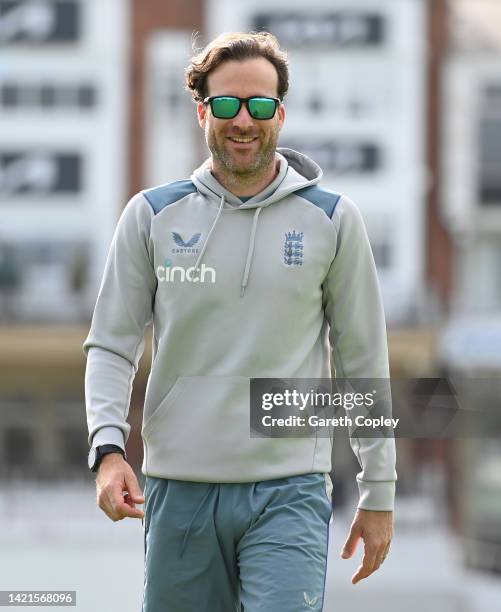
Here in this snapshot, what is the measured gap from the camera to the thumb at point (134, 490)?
3.84m

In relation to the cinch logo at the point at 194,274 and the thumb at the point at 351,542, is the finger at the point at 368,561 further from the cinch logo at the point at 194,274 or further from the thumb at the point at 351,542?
the cinch logo at the point at 194,274

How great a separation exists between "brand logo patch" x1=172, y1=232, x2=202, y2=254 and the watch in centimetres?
49

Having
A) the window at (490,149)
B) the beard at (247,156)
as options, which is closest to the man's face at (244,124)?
the beard at (247,156)

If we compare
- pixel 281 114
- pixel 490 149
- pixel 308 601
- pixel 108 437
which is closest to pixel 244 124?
pixel 281 114

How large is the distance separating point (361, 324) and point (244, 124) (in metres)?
0.56

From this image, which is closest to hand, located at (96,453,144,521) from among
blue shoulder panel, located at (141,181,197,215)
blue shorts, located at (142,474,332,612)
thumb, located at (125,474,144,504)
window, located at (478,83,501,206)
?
thumb, located at (125,474,144,504)

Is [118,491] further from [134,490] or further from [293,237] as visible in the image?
[293,237]

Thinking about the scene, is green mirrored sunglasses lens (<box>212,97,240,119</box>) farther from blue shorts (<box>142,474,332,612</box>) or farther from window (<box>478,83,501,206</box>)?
window (<box>478,83,501,206</box>)

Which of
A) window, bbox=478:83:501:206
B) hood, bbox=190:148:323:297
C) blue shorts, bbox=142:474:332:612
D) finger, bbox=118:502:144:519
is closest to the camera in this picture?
finger, bbox=118:502:144:519

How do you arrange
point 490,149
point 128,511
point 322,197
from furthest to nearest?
point 490,149, point 322,197, point 128,511

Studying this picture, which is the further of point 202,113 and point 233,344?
point 202,113

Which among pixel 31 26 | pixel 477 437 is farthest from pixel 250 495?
pixel 31 26

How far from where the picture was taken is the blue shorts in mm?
3945

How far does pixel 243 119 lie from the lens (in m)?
4.03
